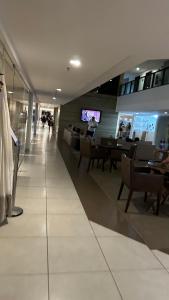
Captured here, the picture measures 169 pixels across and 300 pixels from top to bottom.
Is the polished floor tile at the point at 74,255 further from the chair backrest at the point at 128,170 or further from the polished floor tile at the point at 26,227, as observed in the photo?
the chair backrest at the point at 128,170

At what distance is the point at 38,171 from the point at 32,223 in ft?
9.36

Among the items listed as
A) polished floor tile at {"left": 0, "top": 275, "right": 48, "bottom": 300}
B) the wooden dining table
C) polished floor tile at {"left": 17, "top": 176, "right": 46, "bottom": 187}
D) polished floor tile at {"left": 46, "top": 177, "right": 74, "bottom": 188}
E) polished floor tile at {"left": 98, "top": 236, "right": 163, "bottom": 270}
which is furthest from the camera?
polished floor tile at {"left": 46, "top": 177, "right": 74, "bottom": 188}

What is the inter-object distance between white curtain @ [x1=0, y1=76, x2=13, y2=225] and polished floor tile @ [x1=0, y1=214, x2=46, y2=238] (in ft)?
0.51

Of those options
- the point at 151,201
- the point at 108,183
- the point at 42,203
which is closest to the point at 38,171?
the point at 108,183

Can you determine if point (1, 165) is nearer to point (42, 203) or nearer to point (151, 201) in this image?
point (42, 203)

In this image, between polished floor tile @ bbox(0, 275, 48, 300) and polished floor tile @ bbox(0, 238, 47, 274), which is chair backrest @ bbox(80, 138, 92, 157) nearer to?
polished floor tile @ bbox(0, 238, 47, 274)

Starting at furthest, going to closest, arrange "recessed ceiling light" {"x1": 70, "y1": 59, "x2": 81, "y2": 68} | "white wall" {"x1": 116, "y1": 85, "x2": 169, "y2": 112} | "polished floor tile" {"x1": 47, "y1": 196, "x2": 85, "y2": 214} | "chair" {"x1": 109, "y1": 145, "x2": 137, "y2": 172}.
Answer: "white wall" {"x1": 116, "y1": 85, "x2": 169, "y2": 112} → "chair" {"x1": 109, "y1": 145, "x2": 137, "y2": 172} → "recessed ceiling light" {"x1": 70, "y1": 59, "x2": 81, "y2": 68} → "polished floor tile" {"x1": 47, "y1": 196, "x2": 85, "y2": 214}

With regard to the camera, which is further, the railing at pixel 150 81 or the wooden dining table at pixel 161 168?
the railing at pixel 150 81

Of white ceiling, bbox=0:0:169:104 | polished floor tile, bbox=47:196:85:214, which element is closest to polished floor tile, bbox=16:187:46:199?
polished floor tile, bbox=47:196:85:214

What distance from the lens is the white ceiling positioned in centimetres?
207

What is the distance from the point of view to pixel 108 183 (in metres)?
5.60

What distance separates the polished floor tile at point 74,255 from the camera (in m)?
2.31

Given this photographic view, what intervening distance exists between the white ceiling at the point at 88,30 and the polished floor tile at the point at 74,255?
7.80 feet

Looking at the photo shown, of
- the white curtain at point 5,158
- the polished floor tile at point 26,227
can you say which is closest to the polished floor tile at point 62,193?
the polished floor tile at point 26,227
